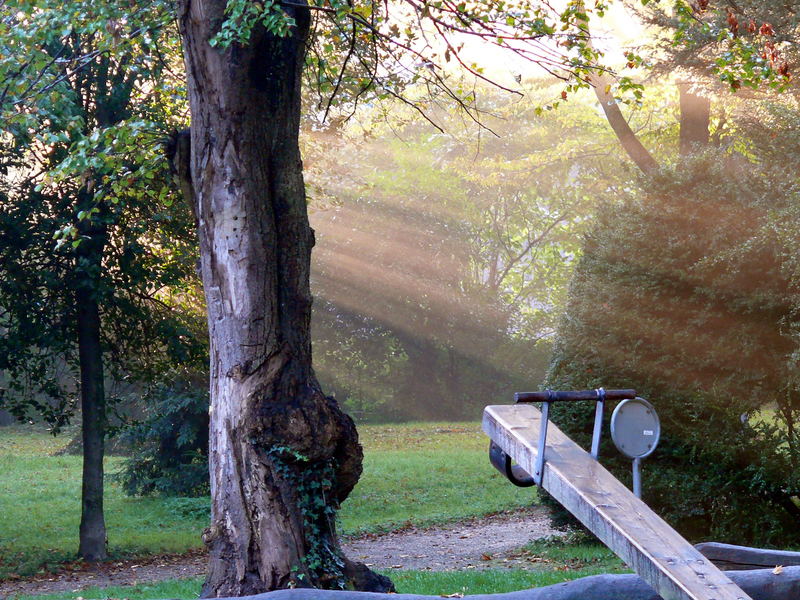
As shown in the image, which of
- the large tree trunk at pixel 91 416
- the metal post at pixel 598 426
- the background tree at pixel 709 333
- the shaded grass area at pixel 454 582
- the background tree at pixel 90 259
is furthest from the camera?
the large tree trunk at pixel 91 416

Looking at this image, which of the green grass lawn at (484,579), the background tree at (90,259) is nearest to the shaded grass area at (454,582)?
the green grass lawn at (484,579)

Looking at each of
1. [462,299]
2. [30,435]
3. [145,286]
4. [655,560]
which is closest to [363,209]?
[462,299]

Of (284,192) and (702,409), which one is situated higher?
(284,192)

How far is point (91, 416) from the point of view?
13.6 meters

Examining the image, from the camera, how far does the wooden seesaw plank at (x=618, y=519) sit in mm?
3514

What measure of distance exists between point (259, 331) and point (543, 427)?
3.97m

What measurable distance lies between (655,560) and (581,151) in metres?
24.0

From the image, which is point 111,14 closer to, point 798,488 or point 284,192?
point 284,192

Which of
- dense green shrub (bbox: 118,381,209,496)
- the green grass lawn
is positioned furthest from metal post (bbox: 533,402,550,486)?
dense green shrub (bbox: 118,381,209,496)

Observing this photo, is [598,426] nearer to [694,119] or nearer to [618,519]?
[618,519]

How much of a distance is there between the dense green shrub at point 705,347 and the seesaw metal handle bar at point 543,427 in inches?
263

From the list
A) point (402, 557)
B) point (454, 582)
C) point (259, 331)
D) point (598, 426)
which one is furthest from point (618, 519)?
point (402, 557)

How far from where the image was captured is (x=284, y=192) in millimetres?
7664

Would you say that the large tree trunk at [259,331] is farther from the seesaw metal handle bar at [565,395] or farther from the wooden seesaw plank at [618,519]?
the seesaw metal handle bar at [565,395]
